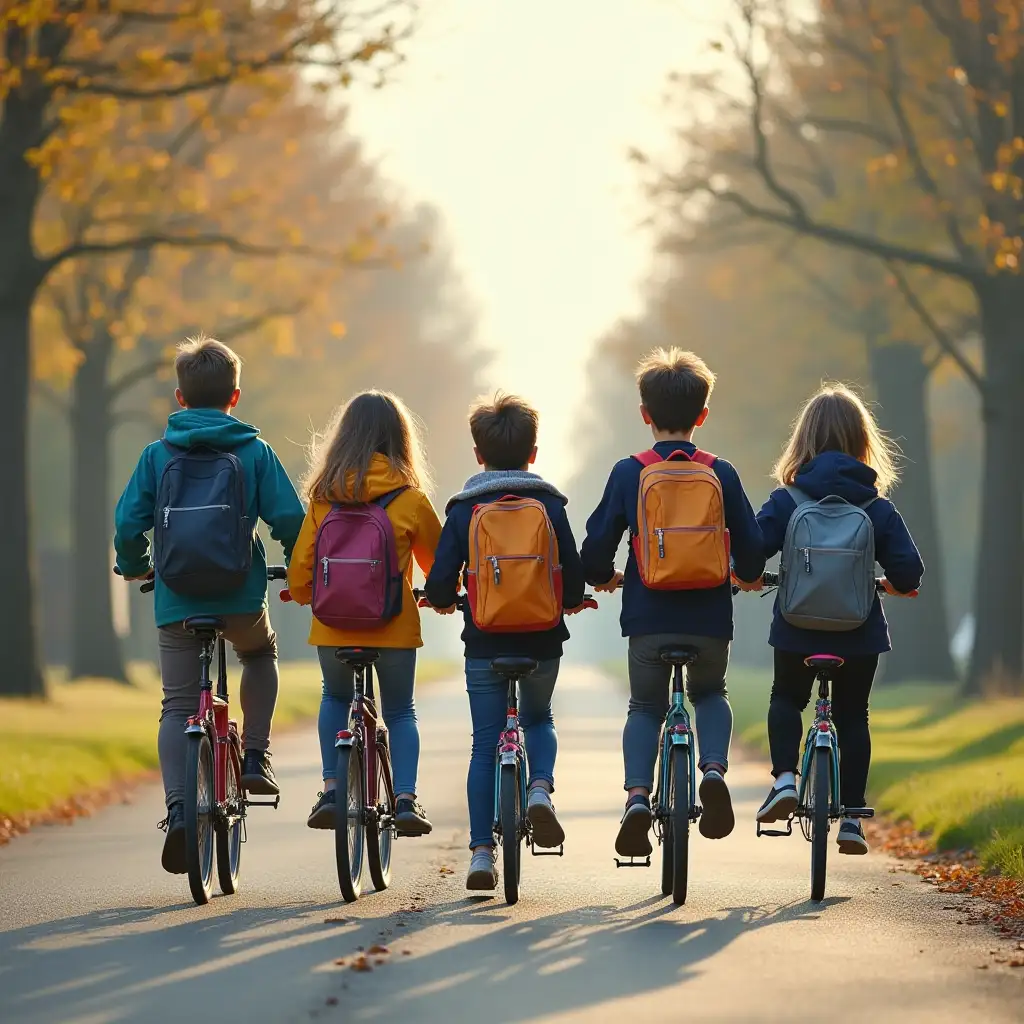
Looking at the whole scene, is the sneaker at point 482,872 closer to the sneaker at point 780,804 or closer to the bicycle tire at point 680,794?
the bicycle tire at point 680,794

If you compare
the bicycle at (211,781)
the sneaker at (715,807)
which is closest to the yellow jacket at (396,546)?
the bicycle at (211,781)

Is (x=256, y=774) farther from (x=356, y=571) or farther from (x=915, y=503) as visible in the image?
(x=915, y=503)

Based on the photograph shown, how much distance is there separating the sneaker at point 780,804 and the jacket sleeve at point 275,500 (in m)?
2.19

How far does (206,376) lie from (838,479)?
2.62 m

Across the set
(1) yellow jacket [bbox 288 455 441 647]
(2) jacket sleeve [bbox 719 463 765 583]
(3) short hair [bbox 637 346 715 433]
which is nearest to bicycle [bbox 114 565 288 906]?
(1) yellow jacket [bbox 288 455 441 647]

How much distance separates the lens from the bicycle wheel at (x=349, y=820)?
7.40m

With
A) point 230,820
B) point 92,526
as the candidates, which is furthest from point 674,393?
point 92,526

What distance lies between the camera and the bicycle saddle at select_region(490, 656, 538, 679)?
7.50m

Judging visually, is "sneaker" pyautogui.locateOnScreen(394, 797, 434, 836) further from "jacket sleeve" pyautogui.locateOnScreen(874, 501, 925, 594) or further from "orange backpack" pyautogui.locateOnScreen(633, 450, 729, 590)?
"jacket sleeve" pyautogui.locateOnScreen(874, 501, 925, 594)

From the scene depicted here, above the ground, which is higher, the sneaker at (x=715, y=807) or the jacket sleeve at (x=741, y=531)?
the jacket sleeve at (x=741, y=531)

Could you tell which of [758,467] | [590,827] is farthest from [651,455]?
[758,467]

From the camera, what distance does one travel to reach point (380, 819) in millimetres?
7918

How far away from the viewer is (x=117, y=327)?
2359 centimetres

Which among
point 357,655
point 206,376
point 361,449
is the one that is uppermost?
point 206,376
